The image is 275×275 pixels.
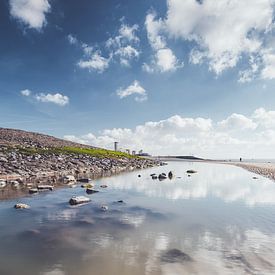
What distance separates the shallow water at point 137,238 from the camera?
8.51 m

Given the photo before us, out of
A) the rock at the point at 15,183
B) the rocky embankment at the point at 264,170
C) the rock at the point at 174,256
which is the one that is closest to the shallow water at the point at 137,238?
the rock at the point at 174,256

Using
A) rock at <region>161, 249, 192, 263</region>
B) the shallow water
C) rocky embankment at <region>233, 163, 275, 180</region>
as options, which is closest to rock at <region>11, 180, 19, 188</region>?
the shallow water

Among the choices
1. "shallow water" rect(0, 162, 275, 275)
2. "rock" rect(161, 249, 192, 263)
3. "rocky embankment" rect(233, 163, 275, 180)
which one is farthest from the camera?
"rocky embankment" rect(233, 163, 275, 180)

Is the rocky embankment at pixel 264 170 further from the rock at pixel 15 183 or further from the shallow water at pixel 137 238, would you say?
the rock at pixel 15 183

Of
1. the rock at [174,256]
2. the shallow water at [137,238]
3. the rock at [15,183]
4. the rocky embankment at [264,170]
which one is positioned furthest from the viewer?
the rocky embankment at [264,170]

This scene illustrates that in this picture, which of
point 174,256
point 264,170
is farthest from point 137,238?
point 264,170

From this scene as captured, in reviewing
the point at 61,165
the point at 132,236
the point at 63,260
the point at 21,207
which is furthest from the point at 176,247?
the point at 61,165

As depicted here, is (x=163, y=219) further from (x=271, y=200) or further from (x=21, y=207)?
(x=271, y=200)

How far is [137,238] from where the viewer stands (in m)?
11.1

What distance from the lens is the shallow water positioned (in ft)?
27.9

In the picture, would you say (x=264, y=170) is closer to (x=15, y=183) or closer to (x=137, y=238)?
(x=15, y=183)

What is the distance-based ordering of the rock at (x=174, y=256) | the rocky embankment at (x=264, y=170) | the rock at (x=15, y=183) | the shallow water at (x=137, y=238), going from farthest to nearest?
1. the rocky embankment at (x=264, y=170)
2. the rock at (x=15, y=183)
3. the rock at (x=174, y=256)
4. the shallow water at (x=137, y=238)

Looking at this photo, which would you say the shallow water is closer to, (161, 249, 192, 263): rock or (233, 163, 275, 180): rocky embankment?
(161, 249, 192, 263): rock

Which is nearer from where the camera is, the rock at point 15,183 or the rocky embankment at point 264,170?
the rock at point 15,183
